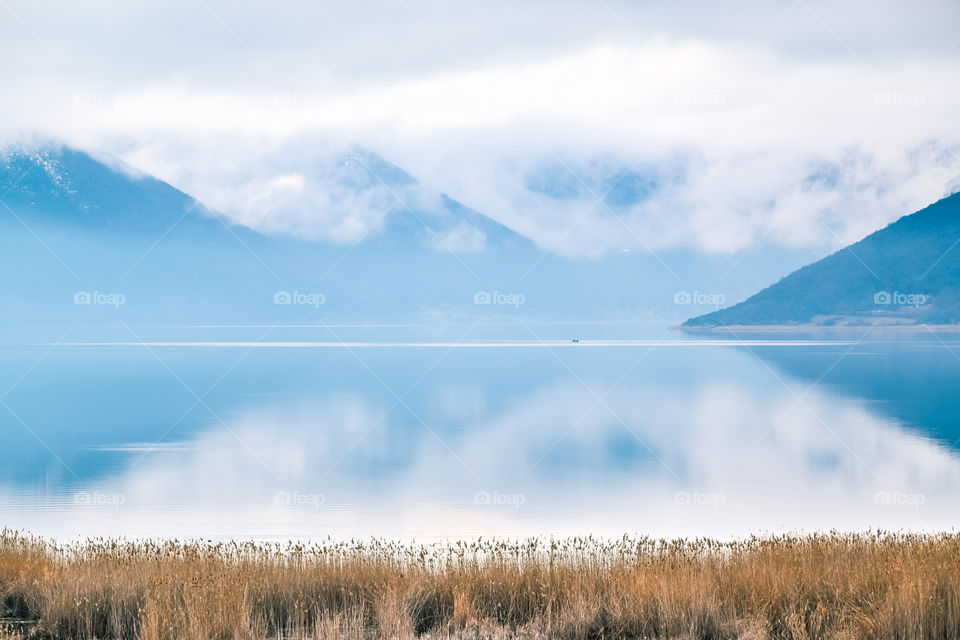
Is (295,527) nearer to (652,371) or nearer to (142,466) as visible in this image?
(142,466)

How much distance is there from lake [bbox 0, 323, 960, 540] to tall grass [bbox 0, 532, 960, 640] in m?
6.18

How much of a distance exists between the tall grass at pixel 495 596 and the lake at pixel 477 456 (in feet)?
20.3

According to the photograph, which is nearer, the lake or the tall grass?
the tall grass

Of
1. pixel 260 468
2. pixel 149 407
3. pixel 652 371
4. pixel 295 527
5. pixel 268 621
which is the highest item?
pixel 652 371

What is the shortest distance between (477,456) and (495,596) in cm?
1741

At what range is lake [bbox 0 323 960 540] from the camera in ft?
56.1

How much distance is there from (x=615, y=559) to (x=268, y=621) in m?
3.74

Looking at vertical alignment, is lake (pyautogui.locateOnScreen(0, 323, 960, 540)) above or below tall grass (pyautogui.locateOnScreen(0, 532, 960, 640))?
above

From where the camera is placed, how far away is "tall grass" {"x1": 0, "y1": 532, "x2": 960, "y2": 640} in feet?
24.7

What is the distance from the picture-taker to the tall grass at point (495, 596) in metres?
7.53

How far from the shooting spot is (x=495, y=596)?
8617 mm

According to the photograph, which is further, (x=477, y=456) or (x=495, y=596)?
(x=477, y=456)

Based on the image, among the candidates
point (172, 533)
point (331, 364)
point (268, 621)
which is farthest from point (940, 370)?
point (268, 621)

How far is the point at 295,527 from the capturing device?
15992 mm
